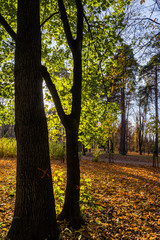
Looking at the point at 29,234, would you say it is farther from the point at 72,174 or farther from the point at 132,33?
the point at 132,33

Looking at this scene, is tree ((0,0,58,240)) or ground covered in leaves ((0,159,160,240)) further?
ground covered in leaves ((0,159,160,240))

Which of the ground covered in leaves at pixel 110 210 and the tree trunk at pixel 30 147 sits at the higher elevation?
the tree trunk at pixel 30 147

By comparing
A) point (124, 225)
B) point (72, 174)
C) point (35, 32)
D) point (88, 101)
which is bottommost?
point (124, 225)

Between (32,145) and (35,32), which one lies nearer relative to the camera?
(32,145)

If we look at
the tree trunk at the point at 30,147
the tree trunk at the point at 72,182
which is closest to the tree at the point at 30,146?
the tree trunk at the point at 30,147

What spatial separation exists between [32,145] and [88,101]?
3.37 m

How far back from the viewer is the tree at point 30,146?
91.0 inches

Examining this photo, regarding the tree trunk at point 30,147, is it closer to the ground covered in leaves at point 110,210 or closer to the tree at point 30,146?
the tree at point 30,146

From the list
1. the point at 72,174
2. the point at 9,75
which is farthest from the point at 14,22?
the point at 72,174

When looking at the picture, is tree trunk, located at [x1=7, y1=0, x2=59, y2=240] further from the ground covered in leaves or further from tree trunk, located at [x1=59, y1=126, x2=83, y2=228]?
tree trunk, located at [x1=59, y1=126, x2=83, y2=228]

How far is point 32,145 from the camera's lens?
2.35m

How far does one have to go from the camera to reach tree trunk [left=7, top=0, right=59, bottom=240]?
231 cm

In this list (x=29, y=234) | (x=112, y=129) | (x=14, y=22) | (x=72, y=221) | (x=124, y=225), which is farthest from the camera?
(x=112, y=129)

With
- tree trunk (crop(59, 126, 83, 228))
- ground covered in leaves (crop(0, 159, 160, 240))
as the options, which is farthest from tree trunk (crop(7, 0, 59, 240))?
tree trunk (crop(59, 126, 83, 228))
